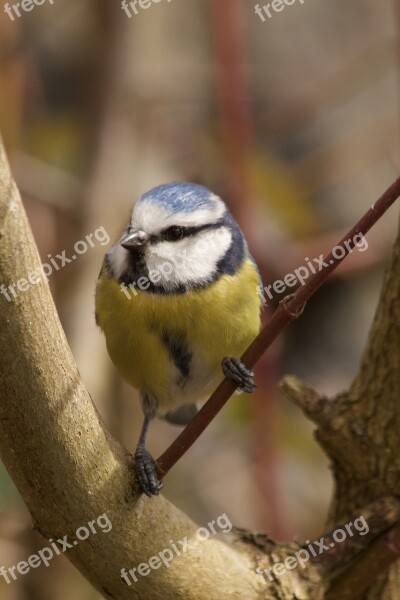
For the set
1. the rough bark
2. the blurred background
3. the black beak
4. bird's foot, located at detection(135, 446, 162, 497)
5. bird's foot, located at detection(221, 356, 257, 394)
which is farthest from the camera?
the blurred background

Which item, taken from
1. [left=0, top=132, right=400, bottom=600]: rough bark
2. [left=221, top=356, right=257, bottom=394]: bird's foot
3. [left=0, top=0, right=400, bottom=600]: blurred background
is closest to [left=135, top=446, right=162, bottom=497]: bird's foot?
[left=0, top=132, right=400, bottom=600]: rough bark

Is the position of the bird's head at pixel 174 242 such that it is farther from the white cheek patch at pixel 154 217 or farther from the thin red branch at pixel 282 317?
the thin red branch at pixel 282 317

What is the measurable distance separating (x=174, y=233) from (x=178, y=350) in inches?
7.7

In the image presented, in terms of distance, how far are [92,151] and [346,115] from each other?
1.42 metres

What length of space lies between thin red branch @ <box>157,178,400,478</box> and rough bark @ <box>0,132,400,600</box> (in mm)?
72

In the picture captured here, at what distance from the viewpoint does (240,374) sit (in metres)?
1.20

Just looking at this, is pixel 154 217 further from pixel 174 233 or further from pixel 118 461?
pixel 118 461

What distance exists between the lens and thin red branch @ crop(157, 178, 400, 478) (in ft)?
2.83

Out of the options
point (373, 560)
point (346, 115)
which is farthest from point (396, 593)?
point (346, 115)

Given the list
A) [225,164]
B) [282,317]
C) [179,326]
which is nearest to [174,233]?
[179,326]

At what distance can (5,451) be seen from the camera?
35.9 inches

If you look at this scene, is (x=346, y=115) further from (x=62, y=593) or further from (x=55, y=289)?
(x=62, y=593)

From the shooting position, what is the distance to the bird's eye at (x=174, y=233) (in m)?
1.36

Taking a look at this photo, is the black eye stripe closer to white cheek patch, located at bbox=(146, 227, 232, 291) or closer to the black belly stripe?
white cheek patch, located at bbox=(146, 227, 232, 291)
